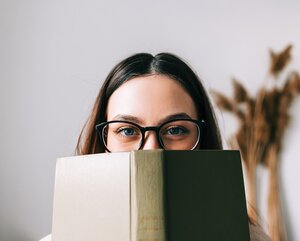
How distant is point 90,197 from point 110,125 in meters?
0.34

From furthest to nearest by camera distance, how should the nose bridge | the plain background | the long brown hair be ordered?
the plain background < the long brown hair < the nose bridge

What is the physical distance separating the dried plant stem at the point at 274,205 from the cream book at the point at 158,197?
1.48 metres

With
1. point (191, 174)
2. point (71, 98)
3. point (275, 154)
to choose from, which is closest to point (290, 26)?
point (275, 154)

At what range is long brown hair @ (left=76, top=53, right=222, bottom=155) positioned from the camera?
2.61 ft

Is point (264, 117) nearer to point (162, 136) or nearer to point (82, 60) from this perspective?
point (82, 60)

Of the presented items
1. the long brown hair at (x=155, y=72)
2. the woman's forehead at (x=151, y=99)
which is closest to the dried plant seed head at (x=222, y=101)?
the long brown hair at (x=155, y=72)

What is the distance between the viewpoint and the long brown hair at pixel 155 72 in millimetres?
795

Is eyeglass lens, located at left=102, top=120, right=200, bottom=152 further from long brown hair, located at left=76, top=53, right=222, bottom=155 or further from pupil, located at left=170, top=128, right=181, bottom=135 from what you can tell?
long brown hair, located at left=76, top=53, right=222, bottom=155

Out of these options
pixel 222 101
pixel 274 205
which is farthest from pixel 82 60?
pixel 274 205

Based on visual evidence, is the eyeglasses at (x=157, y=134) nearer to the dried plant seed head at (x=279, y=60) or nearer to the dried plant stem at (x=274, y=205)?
the dried plant stem at (x=274, y=205)

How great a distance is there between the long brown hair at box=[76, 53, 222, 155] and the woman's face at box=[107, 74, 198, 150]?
0.03 m

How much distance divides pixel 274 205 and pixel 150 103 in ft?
4.33

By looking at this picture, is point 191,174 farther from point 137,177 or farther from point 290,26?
point 290,26

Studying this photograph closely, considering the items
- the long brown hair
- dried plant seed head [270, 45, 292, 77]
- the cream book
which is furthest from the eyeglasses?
dried plant seed head [270, 45, 292, 77]
